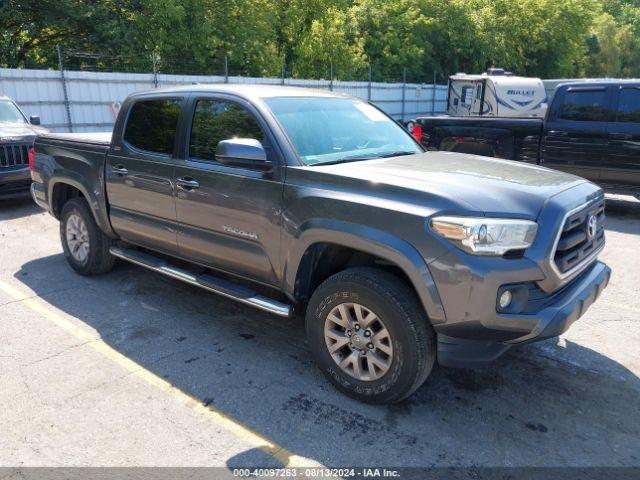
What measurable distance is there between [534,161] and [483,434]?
6.69 m

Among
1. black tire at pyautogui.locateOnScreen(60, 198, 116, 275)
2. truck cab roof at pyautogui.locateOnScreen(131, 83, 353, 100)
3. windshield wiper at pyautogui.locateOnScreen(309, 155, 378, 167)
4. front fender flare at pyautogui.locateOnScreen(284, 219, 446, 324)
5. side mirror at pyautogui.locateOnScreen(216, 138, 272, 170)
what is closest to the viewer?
front fender flare at pyautogui.locateOnScreen(284, 219, 446, 324)

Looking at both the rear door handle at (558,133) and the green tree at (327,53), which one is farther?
the green tree at (327,53)

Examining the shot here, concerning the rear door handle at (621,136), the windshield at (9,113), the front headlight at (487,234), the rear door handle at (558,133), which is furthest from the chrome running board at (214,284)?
the rear door handle at (621,136)

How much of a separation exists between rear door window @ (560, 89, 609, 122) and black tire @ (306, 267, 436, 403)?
21.8ft

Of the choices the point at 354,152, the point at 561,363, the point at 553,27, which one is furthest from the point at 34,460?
the point at 553,27

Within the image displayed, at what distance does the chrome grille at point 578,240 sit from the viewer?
3.06 m

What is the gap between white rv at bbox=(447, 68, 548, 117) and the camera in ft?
63.1

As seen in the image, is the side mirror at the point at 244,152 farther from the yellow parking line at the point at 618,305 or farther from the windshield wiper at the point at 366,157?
the yellow parking line at the point at 618,305

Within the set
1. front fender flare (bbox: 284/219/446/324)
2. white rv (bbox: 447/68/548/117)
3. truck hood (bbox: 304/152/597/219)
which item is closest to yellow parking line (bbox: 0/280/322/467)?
front fender flare (bbox: 284/219/446/324)

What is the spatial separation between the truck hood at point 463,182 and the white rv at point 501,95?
1653cm

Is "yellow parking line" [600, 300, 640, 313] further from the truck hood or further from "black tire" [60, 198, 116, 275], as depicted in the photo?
"black tire" [60, 198, 116, 275]

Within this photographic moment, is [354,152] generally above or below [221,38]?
below

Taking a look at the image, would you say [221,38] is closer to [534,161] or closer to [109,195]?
[534,161]

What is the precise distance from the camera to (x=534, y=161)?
8789mm
